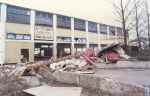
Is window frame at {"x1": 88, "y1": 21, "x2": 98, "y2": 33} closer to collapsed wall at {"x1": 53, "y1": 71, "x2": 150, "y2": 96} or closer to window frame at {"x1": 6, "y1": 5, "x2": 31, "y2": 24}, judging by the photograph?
window frame at {"x1": 6, "y1": 5, "x2": 31, "y2": 24}

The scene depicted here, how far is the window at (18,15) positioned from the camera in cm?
2716

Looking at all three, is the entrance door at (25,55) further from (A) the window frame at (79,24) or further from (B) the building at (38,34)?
(A) the window frame at (79,24)

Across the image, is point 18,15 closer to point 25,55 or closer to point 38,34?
point 38,34

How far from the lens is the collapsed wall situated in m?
4.95

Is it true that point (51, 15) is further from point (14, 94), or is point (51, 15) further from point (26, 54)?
point (14, 94)

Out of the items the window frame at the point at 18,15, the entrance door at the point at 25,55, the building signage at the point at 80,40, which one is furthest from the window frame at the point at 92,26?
the entrance door at the point at 25,55

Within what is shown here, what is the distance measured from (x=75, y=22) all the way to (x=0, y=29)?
563 inches

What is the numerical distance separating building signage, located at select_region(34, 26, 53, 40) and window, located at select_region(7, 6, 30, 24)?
1939 mm

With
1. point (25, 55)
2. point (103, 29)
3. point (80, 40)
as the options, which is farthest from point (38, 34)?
point (103, 29)

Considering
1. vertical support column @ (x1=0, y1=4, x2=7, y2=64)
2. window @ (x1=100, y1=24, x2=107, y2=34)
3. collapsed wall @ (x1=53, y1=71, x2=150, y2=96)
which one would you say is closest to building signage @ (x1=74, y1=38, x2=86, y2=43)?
window @ (x1=100, y1=24, x2=107, y2=34)

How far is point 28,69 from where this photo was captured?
934 cm

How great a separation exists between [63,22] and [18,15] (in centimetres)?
837

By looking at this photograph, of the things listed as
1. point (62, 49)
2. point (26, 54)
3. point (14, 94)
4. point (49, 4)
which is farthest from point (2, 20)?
point (14, 94)

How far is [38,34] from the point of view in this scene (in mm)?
30406
